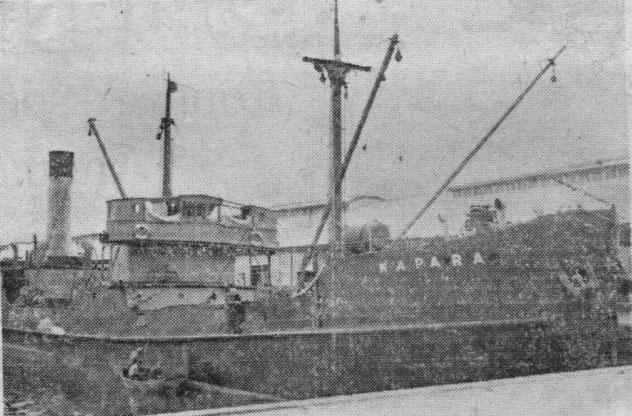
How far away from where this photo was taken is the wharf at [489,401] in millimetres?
5195

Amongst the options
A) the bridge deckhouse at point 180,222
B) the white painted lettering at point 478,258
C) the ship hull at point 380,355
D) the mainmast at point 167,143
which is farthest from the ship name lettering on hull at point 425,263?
the mainmast at point 167,143

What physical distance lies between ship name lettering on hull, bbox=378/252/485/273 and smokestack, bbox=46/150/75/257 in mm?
10261

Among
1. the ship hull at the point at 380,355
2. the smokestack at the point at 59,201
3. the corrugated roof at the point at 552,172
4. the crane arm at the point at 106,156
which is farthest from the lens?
the crane arm at the point at 106,156

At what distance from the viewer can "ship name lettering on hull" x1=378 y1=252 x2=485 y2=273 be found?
10.5 m

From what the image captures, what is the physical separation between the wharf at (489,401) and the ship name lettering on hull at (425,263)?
4.53 m

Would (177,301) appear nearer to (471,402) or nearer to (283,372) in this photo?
(283,372)

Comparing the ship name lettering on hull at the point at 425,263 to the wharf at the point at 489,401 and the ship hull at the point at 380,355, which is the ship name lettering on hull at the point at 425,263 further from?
the wharf at the point at 489,401

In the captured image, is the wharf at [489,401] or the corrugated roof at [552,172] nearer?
the wharf at [489,401]

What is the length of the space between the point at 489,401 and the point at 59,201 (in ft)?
49.2

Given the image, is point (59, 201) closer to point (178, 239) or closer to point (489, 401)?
point (178, 239)

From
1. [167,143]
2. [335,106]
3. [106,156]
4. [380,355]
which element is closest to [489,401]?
[380,355]

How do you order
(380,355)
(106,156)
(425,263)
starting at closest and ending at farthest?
(380,355)
(425,263)
(106,156)

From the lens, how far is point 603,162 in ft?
54.9

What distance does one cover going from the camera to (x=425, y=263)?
1088 cm
